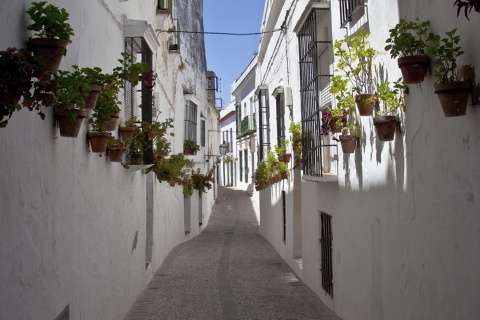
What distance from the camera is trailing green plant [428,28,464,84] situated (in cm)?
342

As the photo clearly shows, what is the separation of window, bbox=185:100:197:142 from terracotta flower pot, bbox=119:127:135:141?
11040 mm

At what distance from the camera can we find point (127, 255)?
7598mm

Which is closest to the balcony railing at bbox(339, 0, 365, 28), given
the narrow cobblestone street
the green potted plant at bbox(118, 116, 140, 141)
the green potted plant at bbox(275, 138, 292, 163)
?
the green potted plant at bbox(118, 116, 140, 141)

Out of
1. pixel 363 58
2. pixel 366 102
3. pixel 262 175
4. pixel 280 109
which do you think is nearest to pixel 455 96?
pixel 366 102

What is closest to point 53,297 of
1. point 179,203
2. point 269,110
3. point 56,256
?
point 56,256

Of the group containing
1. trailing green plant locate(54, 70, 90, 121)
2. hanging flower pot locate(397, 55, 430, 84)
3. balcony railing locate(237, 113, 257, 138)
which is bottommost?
trailing green plant locate(54, 70, 90, 121)

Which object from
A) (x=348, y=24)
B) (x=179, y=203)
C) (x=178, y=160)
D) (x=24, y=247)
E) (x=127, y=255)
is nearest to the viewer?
(x=24, y=247)

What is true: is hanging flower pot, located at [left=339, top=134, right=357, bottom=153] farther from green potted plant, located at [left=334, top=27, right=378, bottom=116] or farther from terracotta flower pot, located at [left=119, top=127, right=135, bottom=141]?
terracotta flower pot, located at [left=119, top=127, right=135, bottom=141]

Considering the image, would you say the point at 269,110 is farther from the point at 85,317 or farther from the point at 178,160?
the point at 85,317

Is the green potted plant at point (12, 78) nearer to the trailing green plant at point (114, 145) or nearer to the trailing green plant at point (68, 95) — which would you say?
the trailing green plant at point (68, 95)

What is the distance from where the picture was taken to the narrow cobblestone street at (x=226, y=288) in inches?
302

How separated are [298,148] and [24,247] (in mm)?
6585

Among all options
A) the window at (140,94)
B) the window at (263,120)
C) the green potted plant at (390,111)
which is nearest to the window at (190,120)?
the window at (263,120)

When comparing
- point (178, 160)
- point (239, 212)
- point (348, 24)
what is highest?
point (348, 24)
